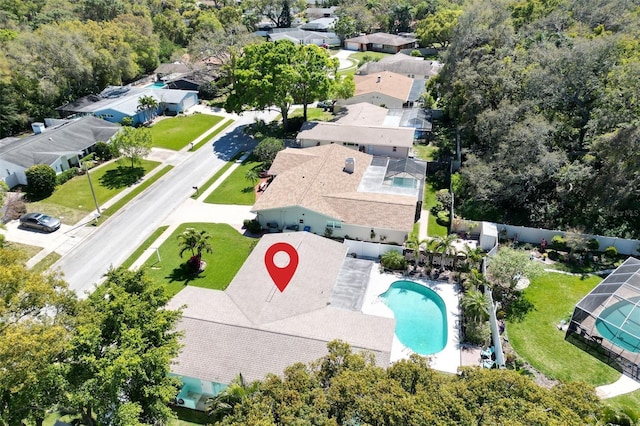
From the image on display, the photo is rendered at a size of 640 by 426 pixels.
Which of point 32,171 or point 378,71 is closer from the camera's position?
point 32,171

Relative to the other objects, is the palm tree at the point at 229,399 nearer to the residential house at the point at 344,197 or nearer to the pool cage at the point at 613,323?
the residential house at the point at 344,197

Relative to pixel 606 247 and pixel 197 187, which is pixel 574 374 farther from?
pixel 197 187

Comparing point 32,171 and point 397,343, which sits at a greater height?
point 32,171

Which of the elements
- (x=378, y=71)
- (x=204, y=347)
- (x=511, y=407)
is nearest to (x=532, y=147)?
(x=511, y=407)

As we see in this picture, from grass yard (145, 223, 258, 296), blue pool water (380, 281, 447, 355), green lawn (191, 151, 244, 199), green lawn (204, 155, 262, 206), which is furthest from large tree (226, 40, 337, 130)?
blue pool water (380, 281, 447, 355)

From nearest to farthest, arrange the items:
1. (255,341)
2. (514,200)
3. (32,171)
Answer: (255,341), (514,200), (32,171)

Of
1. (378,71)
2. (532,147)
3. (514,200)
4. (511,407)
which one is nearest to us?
(511,407)

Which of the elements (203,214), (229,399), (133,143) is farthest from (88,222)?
(229,399)
